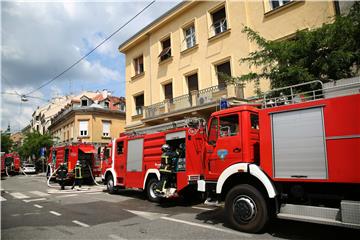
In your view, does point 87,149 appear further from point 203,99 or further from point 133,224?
point 133,224

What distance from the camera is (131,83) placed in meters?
25.5

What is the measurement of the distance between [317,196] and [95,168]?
16.6 metres

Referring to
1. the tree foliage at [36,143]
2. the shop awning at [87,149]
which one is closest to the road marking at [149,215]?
the shop awning at [87,149]

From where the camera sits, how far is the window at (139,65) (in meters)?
25.0

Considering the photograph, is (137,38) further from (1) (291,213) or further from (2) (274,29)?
(1) (291,213)

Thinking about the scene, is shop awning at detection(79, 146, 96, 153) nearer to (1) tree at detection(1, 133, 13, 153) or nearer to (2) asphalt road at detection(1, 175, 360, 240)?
(2) asphalt road at detection(1, 175, 360, 240)

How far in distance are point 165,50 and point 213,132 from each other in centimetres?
1499

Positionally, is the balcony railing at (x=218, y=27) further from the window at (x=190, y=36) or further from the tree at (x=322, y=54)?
the tree at (x=322, y=54)

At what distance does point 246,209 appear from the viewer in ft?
21.7

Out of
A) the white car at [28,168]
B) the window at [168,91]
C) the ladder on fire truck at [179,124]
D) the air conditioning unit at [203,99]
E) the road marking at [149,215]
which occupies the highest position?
the window at [168,91]

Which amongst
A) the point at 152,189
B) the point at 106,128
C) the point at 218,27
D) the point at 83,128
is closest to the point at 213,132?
the point at 152,189

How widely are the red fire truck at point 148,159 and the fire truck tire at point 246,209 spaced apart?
130 inches

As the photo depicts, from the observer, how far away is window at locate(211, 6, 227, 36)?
18094 mm

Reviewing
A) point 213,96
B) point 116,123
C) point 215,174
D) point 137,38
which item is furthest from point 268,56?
point 116,123
